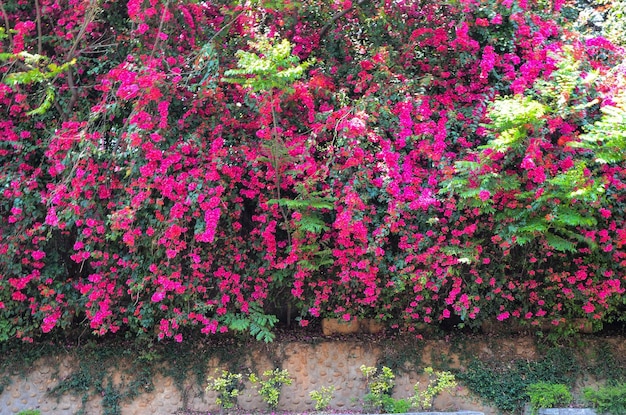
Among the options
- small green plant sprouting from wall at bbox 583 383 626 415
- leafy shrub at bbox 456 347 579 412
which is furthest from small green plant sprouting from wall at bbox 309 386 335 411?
small green plant sprouting from wall at bbox 583 383 626 415

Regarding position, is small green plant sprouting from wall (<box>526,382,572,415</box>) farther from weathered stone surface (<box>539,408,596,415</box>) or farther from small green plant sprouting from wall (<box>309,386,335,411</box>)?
small green plant sprouting from wall (<box>309,386,335,411</box>)

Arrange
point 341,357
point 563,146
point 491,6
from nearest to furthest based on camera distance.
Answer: point 563,146, point 491,6, point 341,357

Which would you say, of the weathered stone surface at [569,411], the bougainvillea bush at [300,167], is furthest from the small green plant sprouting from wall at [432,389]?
the weathered stone surface at [569,411]

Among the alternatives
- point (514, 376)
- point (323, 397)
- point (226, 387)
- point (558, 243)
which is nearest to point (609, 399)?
point (514, 376)

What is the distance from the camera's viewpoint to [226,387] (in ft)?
20.6

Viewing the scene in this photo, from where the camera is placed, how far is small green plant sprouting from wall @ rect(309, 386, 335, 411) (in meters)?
5.80

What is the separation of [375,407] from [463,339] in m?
1.40

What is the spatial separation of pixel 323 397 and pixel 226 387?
107 cm

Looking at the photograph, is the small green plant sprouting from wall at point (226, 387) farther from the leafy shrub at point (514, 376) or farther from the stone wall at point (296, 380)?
the leafy shrub at point (514, 376)

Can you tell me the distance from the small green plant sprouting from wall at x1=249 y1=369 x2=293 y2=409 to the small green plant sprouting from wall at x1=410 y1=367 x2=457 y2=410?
1335 mm

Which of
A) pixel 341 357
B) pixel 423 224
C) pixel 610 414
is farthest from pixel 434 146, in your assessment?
pixel 610 414

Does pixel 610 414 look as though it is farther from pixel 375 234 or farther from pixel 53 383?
pixel 53 383

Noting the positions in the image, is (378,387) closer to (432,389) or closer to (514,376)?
(432,389)

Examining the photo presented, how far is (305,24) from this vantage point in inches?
263
